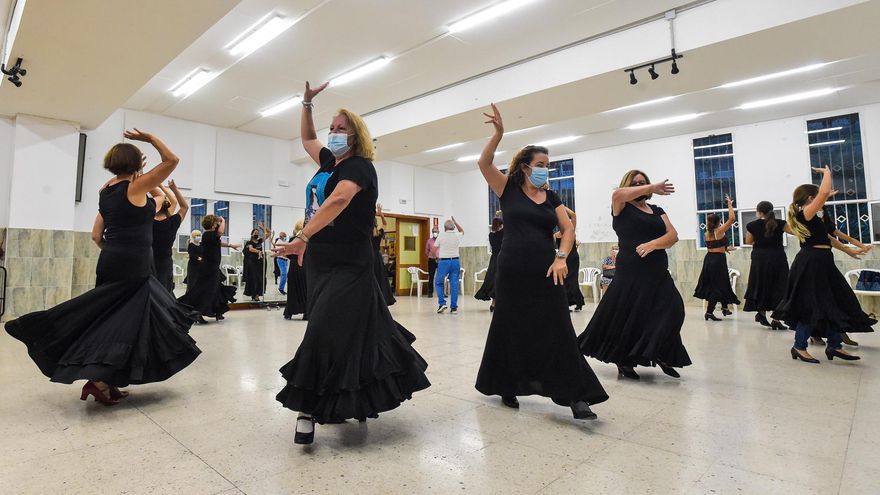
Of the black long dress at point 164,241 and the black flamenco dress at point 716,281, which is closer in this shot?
the black long dress at point 164,241

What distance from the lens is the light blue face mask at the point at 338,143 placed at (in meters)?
2.09

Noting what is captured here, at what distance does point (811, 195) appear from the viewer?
3.93 metres

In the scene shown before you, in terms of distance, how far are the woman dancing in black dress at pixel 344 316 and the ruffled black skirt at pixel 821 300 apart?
3457 millimetres

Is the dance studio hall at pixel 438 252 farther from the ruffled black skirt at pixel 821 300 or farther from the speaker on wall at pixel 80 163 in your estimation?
the speaker on wall at pixel 80 163

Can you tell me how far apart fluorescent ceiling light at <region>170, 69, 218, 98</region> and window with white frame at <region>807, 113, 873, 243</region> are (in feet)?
35.3

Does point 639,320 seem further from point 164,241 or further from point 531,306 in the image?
point 164,241

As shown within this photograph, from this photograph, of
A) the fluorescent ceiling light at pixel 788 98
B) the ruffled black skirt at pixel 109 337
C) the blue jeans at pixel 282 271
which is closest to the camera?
the ruffled black skirt at pixel 109 337

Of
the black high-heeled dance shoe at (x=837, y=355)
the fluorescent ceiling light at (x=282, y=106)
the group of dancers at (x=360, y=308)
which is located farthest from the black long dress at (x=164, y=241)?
the black high-heeled dance shoe at (x=837, y=355)

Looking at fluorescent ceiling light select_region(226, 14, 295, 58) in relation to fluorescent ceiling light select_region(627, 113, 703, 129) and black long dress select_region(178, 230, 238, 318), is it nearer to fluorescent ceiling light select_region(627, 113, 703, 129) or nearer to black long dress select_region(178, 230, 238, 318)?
black long dress select_region(178, 230, 238, 318)

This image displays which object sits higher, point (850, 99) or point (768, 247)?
point (850, 99)

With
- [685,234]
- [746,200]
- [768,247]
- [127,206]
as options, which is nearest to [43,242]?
[127,206]

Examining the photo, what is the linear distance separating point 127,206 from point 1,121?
7.39 meters

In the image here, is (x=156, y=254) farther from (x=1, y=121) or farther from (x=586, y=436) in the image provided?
(x=1, y=121)

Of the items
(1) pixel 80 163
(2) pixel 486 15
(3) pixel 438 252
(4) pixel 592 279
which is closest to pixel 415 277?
(4) pixel 592 279
